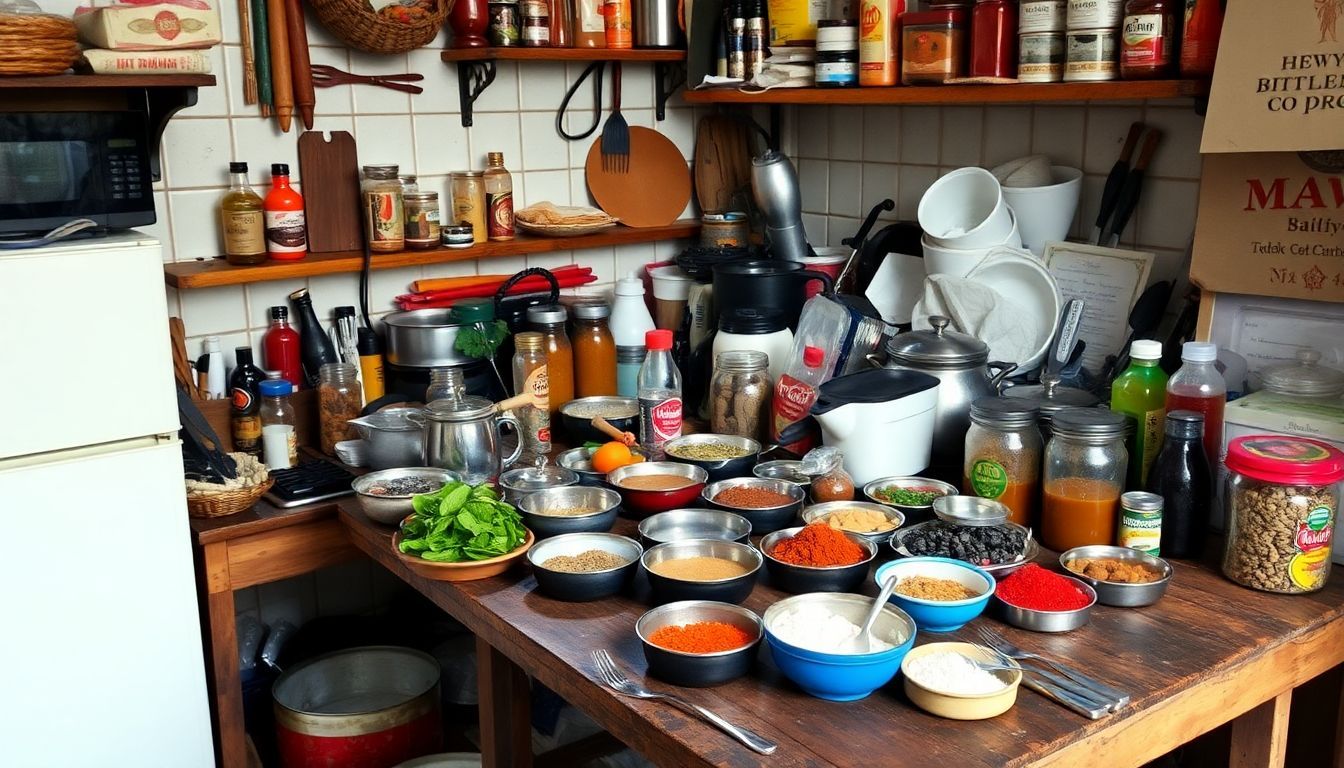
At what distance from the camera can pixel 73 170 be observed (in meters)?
1.88

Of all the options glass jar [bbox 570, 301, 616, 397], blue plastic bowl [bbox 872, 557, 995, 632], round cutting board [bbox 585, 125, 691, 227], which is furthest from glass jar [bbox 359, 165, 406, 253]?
blue plastic bowl [bbox 872, 557, 995, 632]

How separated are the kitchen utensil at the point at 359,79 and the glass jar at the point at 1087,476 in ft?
4.87

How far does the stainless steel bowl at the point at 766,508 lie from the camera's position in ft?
5.67

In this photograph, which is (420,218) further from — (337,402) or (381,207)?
(337,402)

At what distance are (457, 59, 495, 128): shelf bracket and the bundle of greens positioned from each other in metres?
1.10

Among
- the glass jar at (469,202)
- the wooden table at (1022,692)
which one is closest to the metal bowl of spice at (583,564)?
the wooden table at (1022,692)

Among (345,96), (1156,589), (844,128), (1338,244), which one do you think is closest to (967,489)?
(1156,589)

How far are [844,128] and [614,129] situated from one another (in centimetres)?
52

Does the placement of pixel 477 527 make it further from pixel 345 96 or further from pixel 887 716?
pixel 345 96

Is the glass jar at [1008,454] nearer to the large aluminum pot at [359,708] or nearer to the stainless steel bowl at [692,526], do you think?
the stainless steel bowl at [692,526]

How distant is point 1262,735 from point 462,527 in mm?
1087

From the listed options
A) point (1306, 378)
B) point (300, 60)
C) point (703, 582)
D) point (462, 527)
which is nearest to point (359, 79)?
point (300, 60)

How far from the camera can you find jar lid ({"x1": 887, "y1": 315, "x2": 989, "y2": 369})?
6.28ft

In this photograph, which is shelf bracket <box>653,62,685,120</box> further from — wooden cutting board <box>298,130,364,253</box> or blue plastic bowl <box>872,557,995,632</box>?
blue plastic bowl <box>872,557,995,632</box>
